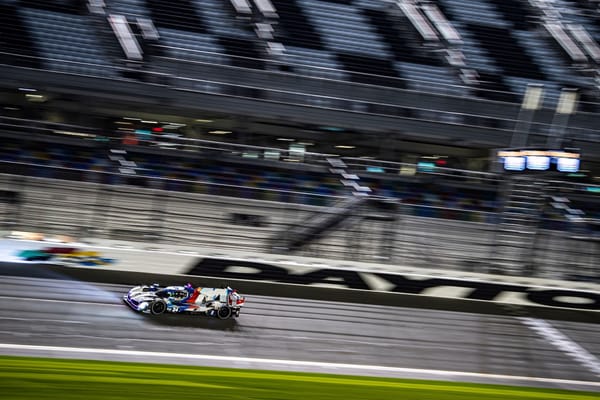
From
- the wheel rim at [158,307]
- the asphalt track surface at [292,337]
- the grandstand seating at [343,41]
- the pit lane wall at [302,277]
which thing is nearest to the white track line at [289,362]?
the asphalt track surface at [292,337]

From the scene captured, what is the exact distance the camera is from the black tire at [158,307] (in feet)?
31.2

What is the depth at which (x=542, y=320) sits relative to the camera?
40.1ft

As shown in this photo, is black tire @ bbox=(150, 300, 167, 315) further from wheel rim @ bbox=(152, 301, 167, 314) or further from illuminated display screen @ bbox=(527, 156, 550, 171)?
illuminated display screen @ bbox=(527, 156, 550, 171)

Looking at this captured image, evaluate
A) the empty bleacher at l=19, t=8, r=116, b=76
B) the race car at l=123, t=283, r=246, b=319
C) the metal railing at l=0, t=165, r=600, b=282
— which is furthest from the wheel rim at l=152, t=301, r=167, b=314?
the empty bleacher at l=19, t=8, r=116, b=76

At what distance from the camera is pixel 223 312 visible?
32.2 feet

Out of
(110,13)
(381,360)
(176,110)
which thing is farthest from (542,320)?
(110,13)

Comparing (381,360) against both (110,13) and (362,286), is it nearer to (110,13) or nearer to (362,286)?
(362,286)

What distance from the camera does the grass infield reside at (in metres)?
6.51

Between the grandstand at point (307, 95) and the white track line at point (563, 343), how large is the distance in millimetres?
2380

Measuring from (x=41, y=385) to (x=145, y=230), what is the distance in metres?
6.66

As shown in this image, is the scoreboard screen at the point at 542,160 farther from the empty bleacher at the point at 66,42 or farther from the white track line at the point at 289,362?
the empty bleacher at the point at 66,42

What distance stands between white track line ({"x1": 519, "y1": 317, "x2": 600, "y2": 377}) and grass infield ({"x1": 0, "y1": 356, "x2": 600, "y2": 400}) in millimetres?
1858

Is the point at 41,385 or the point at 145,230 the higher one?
the point at 145,230

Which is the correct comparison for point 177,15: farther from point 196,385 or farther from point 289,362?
point 196,385
